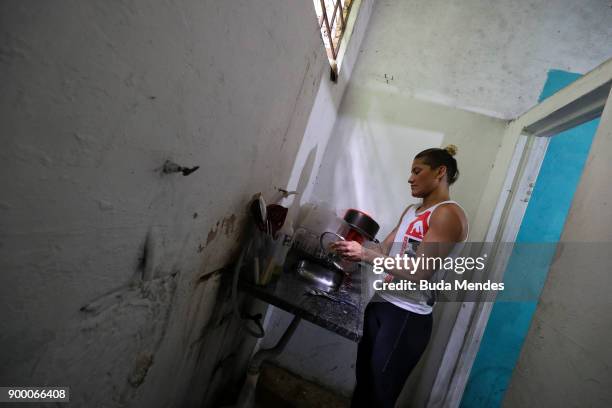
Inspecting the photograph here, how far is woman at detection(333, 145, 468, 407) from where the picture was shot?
1.29 m

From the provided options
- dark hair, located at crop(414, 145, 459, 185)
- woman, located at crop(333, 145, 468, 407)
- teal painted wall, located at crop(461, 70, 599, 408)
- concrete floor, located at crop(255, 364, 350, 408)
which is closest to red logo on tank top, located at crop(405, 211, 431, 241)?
woman, located at crop(333, 145, 468, 407)

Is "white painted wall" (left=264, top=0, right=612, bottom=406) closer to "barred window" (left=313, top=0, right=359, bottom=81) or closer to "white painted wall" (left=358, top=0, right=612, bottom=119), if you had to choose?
"white painted wall" (left=358, top=0, right=612, bottom=119)

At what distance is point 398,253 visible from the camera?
148 centimetres

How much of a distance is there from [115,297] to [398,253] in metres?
1.29

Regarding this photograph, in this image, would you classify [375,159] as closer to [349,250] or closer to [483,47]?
[349,250]

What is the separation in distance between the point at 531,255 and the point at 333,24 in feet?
7.19

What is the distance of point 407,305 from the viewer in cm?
134

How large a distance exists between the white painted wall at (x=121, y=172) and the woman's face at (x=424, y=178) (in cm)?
92

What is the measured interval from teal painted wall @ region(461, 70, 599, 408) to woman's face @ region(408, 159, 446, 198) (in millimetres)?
1122

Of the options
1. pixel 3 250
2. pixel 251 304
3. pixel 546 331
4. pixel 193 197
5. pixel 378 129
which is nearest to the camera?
pixel 3 250

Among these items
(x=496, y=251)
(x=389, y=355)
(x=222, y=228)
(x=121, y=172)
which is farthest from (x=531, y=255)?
(x=121, y=172)

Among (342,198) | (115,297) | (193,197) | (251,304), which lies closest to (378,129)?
(342,198)

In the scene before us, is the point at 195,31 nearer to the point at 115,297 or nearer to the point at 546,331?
the point at 115,297

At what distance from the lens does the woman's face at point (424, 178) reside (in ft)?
4.72
